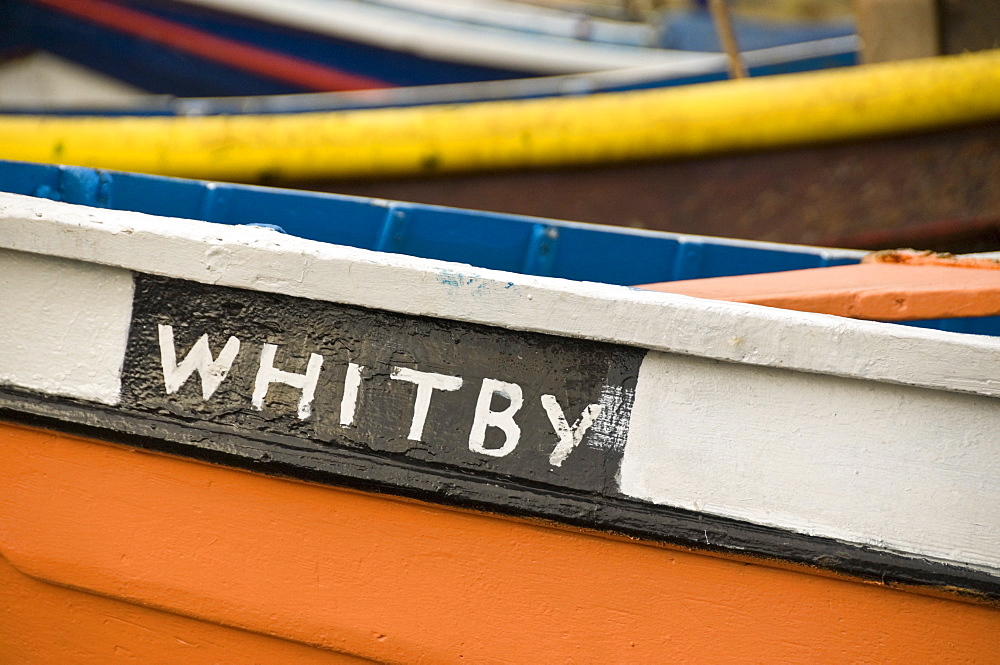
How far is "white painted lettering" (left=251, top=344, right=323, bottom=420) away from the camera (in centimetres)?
97

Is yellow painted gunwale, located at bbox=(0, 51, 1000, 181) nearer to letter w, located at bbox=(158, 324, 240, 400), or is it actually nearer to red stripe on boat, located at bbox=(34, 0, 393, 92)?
letter w, located at bbox=(158, 324, 240, 400)

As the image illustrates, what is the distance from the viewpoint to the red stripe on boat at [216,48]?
4.96 metres

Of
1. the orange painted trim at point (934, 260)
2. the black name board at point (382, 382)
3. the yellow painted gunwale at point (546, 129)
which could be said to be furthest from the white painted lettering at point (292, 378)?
the yellow painted gunwale at point (546, 129)

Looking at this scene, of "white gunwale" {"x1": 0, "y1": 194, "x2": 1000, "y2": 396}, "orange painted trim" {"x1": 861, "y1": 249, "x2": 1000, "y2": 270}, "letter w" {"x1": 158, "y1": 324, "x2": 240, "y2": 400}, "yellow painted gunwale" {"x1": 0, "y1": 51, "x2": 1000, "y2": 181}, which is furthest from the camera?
"yellow painted gunwale" {"x1": 0, "y1": 51, "x2": 1000, "y2": 181}

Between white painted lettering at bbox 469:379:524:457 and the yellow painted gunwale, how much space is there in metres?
1.31

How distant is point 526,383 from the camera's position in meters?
0.93

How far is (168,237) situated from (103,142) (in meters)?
1.59

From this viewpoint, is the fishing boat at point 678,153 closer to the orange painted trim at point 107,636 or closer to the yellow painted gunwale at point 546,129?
the yellow painted gunwale at point 546,129

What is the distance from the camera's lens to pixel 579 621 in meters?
0.96

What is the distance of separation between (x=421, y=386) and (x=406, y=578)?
0.87ft

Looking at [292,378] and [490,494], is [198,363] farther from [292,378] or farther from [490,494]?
[490,494]

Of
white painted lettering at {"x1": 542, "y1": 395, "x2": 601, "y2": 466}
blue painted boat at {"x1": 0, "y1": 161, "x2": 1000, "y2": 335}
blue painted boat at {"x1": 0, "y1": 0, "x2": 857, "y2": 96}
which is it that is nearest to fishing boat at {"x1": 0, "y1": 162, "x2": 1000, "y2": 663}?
white painted lettering at {"x1": 542, "y1": 395, "x2": 601, "y2": 466}

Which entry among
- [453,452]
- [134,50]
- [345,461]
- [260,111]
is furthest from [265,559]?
[134,50]

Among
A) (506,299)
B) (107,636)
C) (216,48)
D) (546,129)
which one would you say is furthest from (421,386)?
(216,48)
